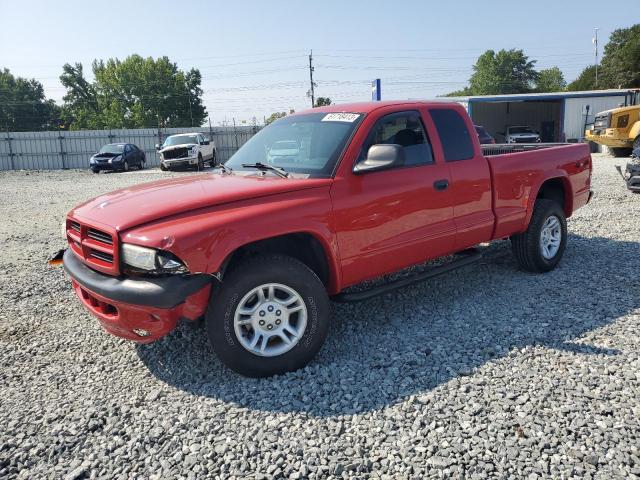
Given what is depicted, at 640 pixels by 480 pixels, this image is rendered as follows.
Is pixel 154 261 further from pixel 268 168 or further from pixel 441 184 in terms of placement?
pixel 441 184

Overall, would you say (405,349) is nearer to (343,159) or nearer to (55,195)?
(343,159)

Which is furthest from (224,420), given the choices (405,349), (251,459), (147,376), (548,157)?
(548,157)

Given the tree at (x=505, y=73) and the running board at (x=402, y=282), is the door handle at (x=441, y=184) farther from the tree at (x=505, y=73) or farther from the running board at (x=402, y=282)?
the tree at (x=505, y=73)

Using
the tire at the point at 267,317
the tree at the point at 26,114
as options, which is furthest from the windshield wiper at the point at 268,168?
the tree at the point at 26,114

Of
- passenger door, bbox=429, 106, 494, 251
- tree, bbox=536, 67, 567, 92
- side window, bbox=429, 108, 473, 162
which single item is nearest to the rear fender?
passenger door, bbox=429, 106, 494, 251

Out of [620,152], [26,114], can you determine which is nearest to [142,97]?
[26,114]

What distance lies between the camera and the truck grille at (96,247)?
322 cm

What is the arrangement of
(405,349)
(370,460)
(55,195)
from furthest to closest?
1. (55,195)
2. (405,349)
3. (370,460)

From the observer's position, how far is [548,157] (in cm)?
545

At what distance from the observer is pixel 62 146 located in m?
32.0

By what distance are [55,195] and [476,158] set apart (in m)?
14.5

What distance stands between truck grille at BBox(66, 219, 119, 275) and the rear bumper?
0.25ft

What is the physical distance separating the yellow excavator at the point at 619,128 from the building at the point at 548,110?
1016 cm

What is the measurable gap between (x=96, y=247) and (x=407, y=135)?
2.66 meters
